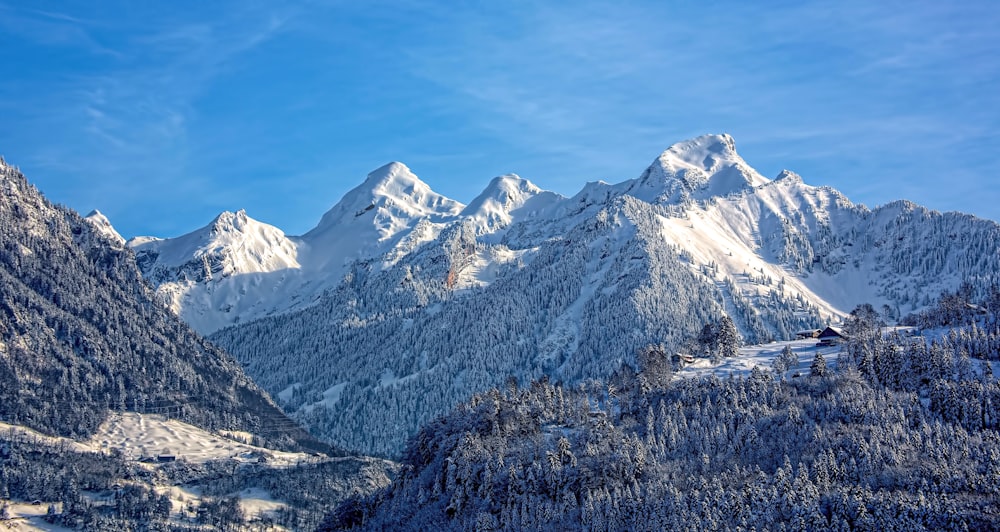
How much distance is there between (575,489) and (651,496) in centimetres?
1687

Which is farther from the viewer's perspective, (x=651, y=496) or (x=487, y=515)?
(x=487, y=515)

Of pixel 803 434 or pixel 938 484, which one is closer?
pixel 938 484

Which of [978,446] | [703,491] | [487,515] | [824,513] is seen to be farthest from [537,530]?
[978,446]

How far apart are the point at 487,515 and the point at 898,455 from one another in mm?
66616

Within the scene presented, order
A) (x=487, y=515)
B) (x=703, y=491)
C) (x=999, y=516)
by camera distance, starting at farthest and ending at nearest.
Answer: (x=487, y=515)
(x=703, y=491)
(x=999, y=516)

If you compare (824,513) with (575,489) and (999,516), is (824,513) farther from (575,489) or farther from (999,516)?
(575,489)

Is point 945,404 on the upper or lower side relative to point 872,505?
upper

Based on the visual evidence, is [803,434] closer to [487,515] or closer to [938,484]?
[938,484]

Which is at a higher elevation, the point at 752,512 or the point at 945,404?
the point at 945,404

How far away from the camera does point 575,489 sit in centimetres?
19050

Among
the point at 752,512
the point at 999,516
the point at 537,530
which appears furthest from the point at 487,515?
the point at 999,516

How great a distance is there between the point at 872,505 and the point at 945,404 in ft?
138

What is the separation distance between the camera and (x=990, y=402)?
191 meters

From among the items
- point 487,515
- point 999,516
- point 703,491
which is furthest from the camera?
point 487,515
